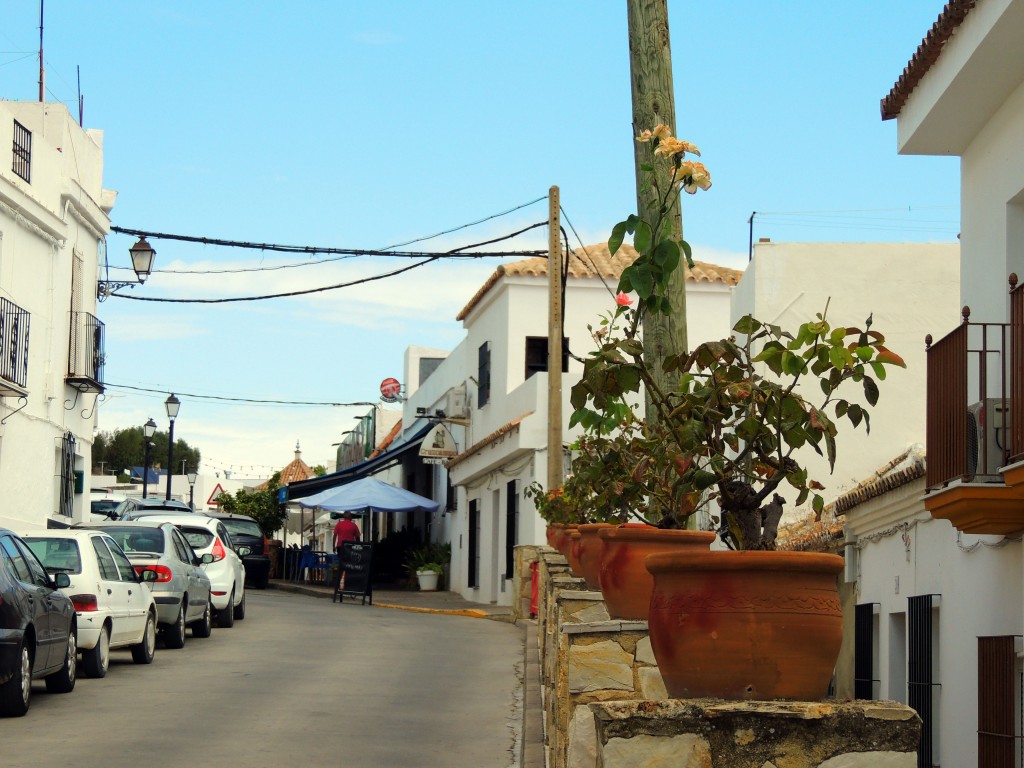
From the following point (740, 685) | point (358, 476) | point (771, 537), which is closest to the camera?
point (740, 685)

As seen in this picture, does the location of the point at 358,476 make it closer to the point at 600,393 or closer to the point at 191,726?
the point at 191,726

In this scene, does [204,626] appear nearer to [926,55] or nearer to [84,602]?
[84,602]

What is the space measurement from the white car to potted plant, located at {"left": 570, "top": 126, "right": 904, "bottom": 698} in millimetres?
15004

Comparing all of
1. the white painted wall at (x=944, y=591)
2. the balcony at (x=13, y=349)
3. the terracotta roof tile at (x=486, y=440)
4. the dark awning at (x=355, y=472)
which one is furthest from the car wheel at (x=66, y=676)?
the dark awning at (x=355, y=472)

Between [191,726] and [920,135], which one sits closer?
[920,135]

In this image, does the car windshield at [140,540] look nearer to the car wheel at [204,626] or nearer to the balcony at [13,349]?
the car wheel at [204,626]

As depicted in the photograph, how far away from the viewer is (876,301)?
62.4 feet

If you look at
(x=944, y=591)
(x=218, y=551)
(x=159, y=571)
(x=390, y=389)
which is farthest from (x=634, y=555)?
(x=390, y=389)

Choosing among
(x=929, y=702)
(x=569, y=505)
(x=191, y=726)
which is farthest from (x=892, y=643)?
(x=191, y=726)

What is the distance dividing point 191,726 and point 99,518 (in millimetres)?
18324

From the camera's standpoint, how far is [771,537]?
17.6ft

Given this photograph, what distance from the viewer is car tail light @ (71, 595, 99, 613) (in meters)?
15.0

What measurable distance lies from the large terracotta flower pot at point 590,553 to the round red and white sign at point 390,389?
35.4 m

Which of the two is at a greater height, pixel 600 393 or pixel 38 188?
pixel 38 188
